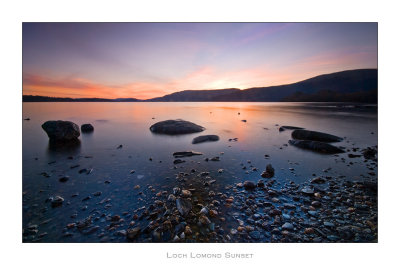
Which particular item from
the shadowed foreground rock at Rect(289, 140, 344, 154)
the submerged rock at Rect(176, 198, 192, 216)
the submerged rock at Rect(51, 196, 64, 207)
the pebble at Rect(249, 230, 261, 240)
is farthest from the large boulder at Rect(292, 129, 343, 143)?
the submerged rock at Rect(51, 196, 64, 207)

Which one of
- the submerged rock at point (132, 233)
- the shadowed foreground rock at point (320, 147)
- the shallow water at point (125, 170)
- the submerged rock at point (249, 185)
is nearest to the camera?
the submerged rock at point (132, 233)

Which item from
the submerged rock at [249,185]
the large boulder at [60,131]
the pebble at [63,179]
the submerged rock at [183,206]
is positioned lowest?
the submerged rock at [183,206]

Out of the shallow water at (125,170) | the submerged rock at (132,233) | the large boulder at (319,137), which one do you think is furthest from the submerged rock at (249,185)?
the large boulder at (319,137)

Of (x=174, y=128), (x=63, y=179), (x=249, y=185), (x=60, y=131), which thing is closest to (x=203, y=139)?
(x=174, y=128)

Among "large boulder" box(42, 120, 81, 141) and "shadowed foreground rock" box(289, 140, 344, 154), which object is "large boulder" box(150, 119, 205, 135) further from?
"shadowed foreground rock" box(289, 140, 344, 154)

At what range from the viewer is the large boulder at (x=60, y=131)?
9.48 m

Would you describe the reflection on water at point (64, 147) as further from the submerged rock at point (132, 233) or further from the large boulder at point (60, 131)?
the submerged rock at point (132, 233)

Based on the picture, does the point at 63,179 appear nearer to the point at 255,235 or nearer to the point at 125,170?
the point at 125,170

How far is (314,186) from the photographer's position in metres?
4.39

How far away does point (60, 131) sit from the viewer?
9.62 meters

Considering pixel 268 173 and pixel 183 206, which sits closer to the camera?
pixel 183 206
